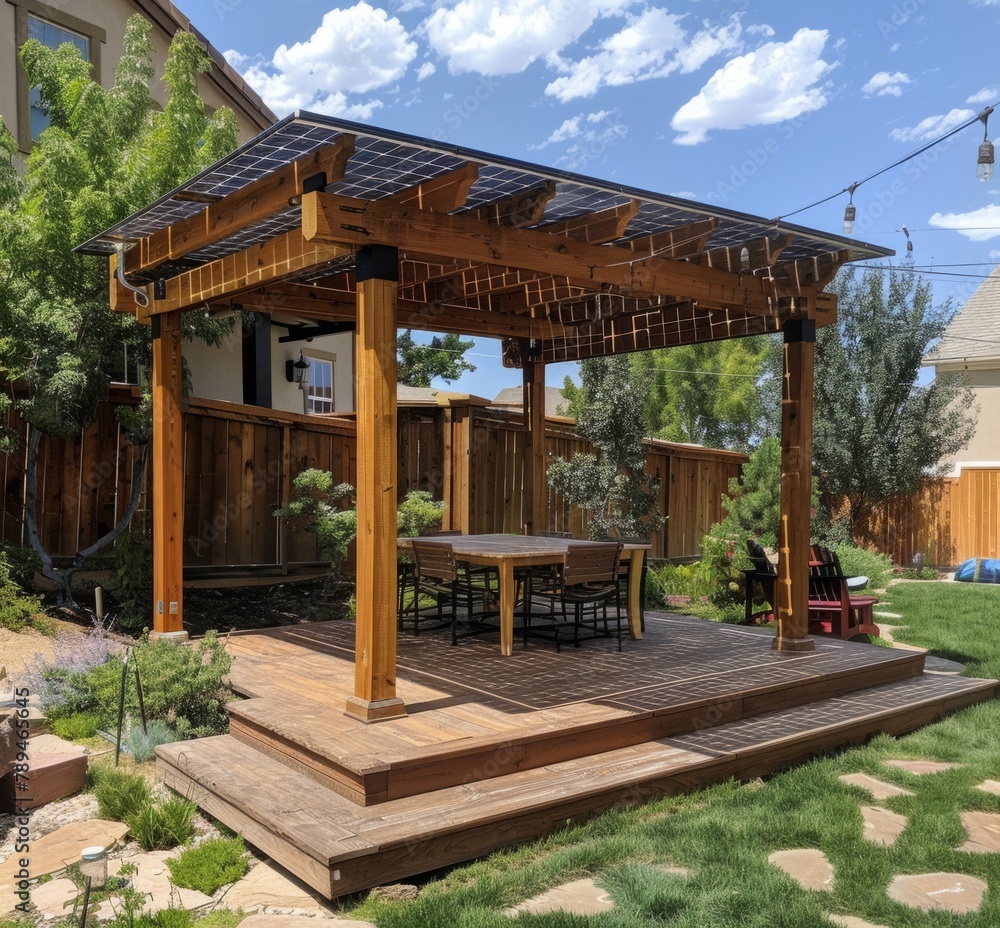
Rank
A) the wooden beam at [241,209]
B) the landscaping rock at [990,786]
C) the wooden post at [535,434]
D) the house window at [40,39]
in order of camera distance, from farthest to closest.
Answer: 1. the house window at [40,39]
2. the wooden post at [535,434]
3. the landscaping rock at [990,786]
4. the wooden beam at [241,209]

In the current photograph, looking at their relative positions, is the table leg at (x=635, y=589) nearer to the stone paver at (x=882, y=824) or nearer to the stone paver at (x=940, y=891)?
the stone paver at (x=882, y=824)

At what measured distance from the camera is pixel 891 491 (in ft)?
48.1

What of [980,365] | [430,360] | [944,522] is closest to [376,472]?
[944,522]

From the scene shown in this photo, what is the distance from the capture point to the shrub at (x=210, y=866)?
341 centimetres

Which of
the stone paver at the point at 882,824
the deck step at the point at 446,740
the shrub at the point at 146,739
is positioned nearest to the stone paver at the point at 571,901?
the deck step at the point at 446,740

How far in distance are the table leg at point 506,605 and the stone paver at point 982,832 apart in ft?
9.55

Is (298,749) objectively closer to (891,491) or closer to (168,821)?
(168,821)

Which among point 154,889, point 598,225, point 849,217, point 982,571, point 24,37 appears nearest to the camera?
point 154,889

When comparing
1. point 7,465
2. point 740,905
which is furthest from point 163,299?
point 740,905

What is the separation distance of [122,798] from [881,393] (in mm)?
13148

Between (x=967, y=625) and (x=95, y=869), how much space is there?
9.16 metres

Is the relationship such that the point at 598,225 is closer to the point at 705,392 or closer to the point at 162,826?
the point at 162,826

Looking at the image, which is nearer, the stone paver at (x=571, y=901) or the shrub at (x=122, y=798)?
the stone paver at (x=571, y=901)

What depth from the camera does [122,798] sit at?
4.04m
